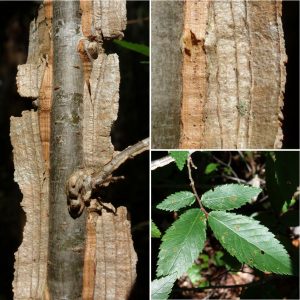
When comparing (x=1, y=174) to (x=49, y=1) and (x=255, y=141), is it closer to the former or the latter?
(x=49, y=1)

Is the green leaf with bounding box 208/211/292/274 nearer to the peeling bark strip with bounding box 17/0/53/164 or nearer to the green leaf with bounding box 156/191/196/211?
the green leaf with bounding box 156/191/196/211

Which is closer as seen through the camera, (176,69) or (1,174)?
(176,69)

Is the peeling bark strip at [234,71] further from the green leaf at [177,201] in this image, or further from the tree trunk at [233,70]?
the green leaf at [177,201]

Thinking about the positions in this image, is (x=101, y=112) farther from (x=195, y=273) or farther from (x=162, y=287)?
(x=195, y=273)

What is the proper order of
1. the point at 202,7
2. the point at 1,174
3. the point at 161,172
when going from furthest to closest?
the point at 1,174 < the point at 161,172 < the point at 202,7

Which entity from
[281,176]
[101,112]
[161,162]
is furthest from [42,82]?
[281,176]

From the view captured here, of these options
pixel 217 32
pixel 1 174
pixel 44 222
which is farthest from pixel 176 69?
pixel 1 174

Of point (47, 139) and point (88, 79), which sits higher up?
point (88, 79)
